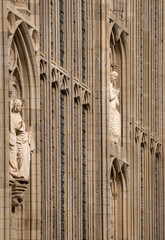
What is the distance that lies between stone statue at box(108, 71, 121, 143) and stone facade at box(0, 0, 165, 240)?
0.12 feet

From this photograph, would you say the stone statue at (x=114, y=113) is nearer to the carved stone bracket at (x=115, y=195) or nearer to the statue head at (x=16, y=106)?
the carved stone bracket at (x=115, y=195)

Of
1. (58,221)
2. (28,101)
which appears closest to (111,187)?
(58,221)

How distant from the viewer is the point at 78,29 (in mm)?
50625

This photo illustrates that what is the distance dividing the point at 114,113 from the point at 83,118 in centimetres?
373

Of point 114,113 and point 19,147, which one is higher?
point 114,113

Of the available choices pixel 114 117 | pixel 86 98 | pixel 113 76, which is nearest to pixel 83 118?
pixel 86 98

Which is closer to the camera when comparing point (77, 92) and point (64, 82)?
point (64, 82)

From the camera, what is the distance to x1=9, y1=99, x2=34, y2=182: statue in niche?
42.2m

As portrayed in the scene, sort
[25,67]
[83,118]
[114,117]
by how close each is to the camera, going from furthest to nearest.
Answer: [114,117] → [83,118] → [25,67]

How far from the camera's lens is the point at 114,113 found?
181ft

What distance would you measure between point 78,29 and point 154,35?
489 inches

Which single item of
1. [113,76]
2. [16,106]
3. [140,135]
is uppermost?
[113,76]

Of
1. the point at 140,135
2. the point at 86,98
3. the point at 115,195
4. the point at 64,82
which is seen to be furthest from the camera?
the point at 140,135

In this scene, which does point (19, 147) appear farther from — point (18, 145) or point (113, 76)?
point (113, 76)
